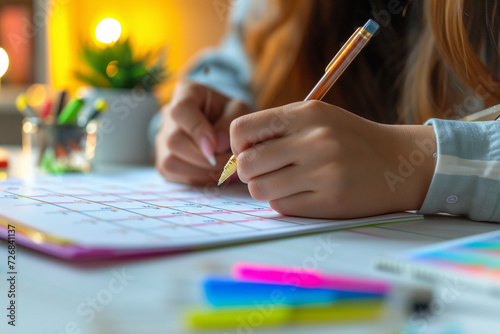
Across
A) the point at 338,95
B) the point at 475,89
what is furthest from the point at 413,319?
the point at 338,95

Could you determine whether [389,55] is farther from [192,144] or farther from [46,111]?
[46,111]

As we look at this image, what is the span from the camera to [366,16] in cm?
73

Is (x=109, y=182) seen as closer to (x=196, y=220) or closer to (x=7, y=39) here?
(x=196, y=220)

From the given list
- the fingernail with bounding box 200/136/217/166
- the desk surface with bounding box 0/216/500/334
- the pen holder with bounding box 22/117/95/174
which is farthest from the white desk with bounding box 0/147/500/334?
the pen holder with bounding box 22/117/95/174

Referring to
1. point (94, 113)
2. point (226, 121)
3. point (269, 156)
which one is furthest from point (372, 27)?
point (94, 113)

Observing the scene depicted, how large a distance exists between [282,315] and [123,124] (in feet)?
2.64

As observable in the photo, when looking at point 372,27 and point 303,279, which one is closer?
point 303,279

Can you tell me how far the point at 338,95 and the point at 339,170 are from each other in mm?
314

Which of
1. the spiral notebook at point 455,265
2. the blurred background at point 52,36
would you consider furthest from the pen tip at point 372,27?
the blurred background at point 52,36

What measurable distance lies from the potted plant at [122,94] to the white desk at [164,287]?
25.0 inches

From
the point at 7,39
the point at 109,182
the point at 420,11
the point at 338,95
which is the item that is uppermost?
the point at 7,39

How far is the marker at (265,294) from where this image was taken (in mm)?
229

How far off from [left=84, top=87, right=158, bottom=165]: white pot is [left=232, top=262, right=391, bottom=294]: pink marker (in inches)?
28.6

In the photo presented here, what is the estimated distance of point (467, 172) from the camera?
0.45 meters
